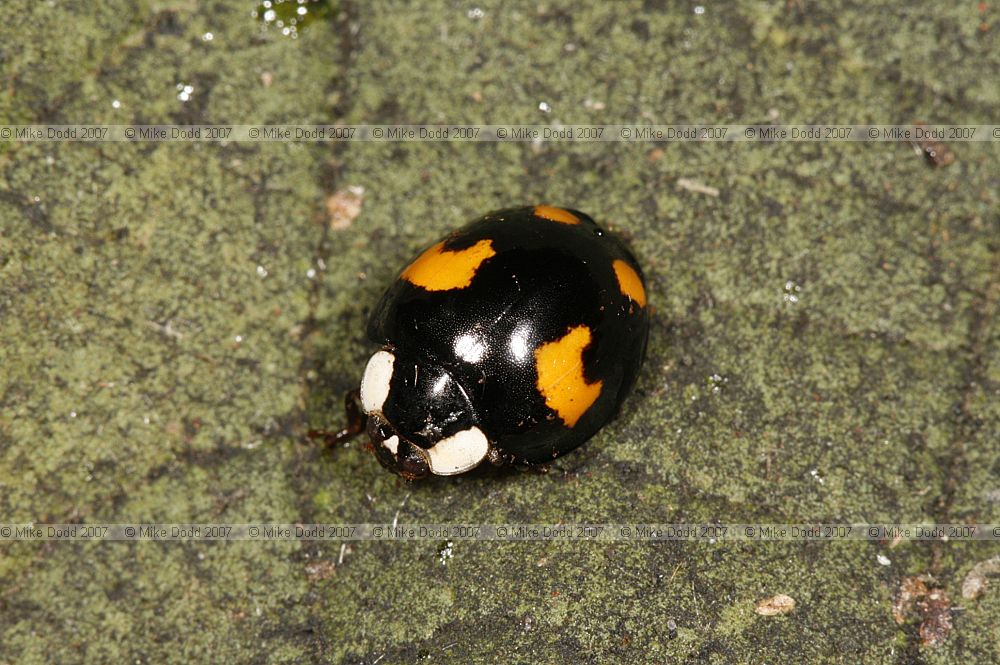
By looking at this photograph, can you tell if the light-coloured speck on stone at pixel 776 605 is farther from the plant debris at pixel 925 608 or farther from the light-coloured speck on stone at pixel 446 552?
the light-coloured speck on stone at pixel 446 552

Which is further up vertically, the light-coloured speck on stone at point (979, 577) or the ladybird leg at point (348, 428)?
the ladybird leg at point (348, 428)

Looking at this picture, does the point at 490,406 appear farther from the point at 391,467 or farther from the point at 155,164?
the point at 155,164

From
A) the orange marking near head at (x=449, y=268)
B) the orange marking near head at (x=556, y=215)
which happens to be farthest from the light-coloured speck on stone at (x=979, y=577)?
the orange marking near head at (x=449, y=268)

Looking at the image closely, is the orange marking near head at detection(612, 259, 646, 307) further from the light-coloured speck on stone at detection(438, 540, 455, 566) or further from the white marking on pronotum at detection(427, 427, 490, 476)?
the light-coloured speck on stone at detection(438, 540, 455, 566)

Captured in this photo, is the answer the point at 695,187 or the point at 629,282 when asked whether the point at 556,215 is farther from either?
the point at 695,187

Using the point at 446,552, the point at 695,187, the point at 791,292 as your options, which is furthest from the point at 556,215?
the point at 446,552
